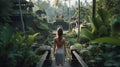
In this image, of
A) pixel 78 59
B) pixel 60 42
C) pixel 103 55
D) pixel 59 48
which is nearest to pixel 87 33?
pixel 78 59

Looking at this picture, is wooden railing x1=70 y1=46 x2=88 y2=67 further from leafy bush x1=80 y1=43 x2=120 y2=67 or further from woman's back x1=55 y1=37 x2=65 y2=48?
woman's back x1=55 y1=37 x2=65 y2=48

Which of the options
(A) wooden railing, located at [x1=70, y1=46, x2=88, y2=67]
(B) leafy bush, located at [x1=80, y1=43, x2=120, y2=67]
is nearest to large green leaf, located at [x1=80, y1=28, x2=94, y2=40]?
(B) leafy bush, located at [x1=80, y1=43, x2=120, y2=67]

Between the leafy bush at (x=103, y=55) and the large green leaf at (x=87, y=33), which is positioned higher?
the large green leaf at (x=87, y=33)

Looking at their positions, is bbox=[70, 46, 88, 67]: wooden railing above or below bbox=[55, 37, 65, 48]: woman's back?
below

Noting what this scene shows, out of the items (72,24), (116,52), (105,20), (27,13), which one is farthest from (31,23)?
(116,52)

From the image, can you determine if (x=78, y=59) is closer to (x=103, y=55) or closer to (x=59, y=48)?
(x=59, y=48)

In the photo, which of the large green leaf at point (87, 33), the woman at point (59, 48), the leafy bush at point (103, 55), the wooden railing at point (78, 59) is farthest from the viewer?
the woman at point (59, 48)

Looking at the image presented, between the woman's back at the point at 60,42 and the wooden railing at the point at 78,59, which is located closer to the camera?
the wooden railing at the point at 78,59

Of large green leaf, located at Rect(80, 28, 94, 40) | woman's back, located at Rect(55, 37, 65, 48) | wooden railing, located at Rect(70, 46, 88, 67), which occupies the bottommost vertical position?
wooden railing, located at Rect(70, 46, 88, 67)

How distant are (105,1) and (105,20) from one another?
18.9ft

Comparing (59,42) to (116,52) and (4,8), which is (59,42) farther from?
(4,8)

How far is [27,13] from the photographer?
22.8 m

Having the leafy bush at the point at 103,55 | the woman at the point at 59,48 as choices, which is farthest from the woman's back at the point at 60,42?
the leafy bush at the point at 103,55

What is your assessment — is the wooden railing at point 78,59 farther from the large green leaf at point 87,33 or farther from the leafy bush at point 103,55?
the large green leaf at point 87,33
